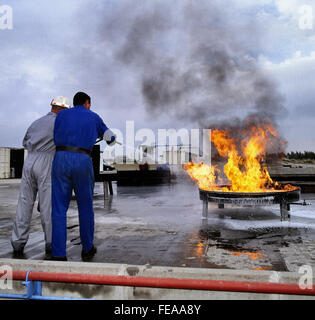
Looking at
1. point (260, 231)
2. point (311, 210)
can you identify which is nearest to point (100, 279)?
point (260, 231)

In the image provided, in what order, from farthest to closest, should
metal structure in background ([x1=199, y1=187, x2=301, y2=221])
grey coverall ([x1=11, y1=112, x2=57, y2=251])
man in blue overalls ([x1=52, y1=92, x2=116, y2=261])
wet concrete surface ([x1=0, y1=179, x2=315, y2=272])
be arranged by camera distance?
metal structure in background ([x1=199, y1=187, x2=301, y2=221]) → grey coverall ([x1=11, y1=112, x2=57, y2=251]) → man in blue overalls ([x1=52, y1=92, x2=116, y2=261]) → wet concrete surface ([x1=0, y1=179, x2=315, y2=272])

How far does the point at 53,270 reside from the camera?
2.42 m

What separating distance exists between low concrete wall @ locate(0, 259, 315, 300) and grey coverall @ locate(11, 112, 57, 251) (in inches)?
44.2

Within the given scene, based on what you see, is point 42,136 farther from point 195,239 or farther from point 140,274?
point 195,239

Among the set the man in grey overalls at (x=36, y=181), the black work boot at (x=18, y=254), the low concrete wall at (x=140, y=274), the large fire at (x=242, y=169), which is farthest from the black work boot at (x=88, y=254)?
the large fire at (x=242, y=169)

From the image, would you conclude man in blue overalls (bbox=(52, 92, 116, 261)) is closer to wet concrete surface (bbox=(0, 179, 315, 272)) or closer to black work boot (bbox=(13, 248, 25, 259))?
wet concrete surface (bbox=(0, 179, 315, 272))

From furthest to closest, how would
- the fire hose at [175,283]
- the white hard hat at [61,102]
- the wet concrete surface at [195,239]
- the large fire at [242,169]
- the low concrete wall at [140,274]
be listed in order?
the large fire at [242,169] → the white hard hat at [61,102] → the wet concrete surface at [195,239] → the low concrete wall at [140,274] → the fire hose at [175,283]

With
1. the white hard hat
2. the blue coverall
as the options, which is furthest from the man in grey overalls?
the blue coverall

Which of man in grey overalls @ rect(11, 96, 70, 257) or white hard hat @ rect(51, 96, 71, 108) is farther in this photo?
white hard hat @ rect(51, 96, 71, 108)

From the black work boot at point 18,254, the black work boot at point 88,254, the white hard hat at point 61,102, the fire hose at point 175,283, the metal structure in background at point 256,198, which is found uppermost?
the white hard hat at point 61,102

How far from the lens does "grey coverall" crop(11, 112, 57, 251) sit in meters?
3.55

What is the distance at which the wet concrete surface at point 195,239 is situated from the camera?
3096mm

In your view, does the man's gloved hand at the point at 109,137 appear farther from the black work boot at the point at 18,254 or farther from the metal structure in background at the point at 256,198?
the metal structure in background at the point at 256,198
